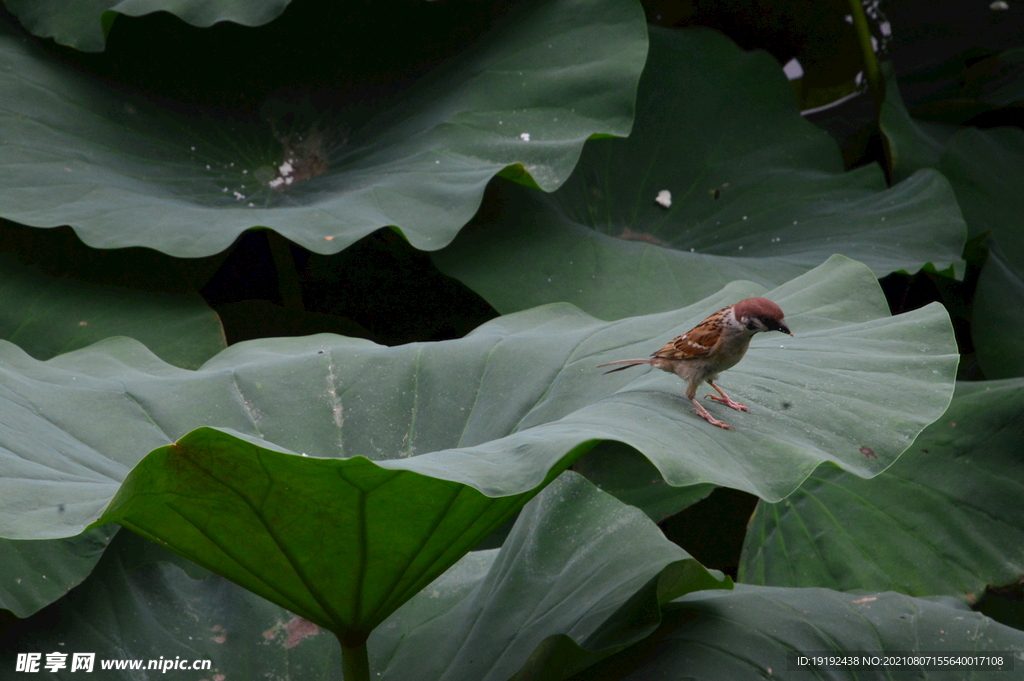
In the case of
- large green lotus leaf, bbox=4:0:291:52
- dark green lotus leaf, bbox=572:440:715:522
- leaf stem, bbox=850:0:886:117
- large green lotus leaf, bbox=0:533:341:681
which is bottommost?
dark green lotus leaf, bbox=572:440:715:522

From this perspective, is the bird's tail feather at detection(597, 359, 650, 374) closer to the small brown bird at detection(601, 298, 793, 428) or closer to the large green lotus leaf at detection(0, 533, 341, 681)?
the small brown bird at detection(601, 298, 793, 428)

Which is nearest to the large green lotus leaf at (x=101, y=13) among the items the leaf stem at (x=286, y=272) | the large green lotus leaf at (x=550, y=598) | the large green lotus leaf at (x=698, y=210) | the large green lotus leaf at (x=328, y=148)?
the large green lotus leaf at (x=328, y=148)

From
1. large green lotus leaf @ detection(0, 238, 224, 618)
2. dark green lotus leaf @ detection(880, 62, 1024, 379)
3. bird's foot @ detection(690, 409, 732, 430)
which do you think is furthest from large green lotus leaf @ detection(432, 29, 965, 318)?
bird's foot @ detection(690, 409, 732, 430)

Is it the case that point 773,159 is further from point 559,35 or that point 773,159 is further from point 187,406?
point 187,406

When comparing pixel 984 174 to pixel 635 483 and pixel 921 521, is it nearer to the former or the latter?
pixel 921 521

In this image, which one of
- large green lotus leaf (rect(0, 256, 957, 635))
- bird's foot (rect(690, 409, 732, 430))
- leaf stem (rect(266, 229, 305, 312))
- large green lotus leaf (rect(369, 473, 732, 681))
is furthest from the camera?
leaf stem (rect(266, 229, 305, 312))

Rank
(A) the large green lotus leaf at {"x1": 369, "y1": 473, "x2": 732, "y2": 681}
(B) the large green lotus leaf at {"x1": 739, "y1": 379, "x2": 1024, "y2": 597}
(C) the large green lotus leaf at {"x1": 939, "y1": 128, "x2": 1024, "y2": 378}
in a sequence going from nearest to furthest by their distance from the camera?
(A) the large green lotus leaf at {"x1": 369, "y1": 473, "x2": 732, "y2": 681} < (B) the large green lotus leaf at {"x1": 739, "y1": 379, "x2": 1024, "y2": 597} < (C) the large green lotus leaf at {"x1": 939, "y1": 128, "x2": 1024, "y2": 378}

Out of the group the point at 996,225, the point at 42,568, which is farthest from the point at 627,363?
the point at 996,225
